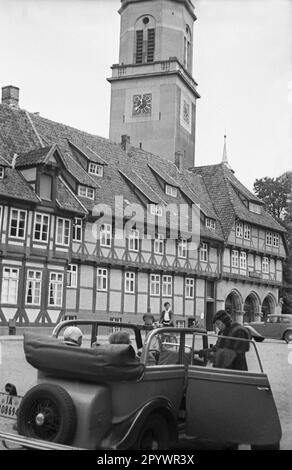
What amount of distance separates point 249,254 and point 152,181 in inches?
390

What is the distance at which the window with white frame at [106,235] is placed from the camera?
31.1 metres

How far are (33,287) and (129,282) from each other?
701 cm

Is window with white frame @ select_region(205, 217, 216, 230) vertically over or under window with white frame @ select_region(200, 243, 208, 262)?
over

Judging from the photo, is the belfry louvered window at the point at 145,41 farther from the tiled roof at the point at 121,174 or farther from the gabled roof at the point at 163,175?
the gabled roof at the point at 163,175

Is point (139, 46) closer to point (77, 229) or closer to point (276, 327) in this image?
point (77, 229)

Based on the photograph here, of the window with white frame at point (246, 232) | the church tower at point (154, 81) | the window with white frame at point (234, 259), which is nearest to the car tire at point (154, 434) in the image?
the window with white frame at point (234, 259)

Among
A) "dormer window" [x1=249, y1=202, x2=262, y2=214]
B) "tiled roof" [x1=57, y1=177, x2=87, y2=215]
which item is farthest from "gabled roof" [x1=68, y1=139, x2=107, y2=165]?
"dormer window" [x1=249, y1=202, x2=262, y2=214]

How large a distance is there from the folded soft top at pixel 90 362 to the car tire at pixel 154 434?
18.3 inches

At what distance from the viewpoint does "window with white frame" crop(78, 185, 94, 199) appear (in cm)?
3057

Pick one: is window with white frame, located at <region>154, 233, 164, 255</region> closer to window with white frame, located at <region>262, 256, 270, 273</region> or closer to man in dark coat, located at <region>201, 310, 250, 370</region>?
window with white frame, located at <region>262, 256, 270, 273</region>

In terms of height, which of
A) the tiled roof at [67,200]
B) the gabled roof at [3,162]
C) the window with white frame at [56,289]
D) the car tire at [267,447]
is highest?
the gabled roof at [3,162]

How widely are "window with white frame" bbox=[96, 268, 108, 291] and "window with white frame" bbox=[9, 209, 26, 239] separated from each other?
18.2 feet

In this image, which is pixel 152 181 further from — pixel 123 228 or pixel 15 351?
pixel 15 351
